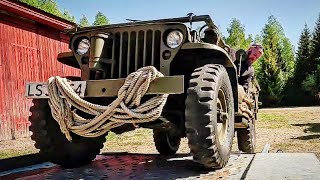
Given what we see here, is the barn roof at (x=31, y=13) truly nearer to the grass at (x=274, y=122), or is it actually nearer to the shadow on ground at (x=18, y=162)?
the shadow on ground at (x=18, y=162)

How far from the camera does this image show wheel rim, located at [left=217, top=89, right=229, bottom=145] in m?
3.62

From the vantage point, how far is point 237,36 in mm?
57000

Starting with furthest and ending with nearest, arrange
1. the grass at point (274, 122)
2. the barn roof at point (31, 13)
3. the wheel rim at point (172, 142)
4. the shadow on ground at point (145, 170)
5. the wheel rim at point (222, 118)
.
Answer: the grass at point (274, 122) → the barn roof at point (31, 13) → the wheel rim at point (172, 142) → the wheel rim at point (222, 118) → the shadow on ground at point (145, 170)

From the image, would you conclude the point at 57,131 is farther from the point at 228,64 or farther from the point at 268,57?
the point at 268,57

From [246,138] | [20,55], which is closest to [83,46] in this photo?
[246,138]

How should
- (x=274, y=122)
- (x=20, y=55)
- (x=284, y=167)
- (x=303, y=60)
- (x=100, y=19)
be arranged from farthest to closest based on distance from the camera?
(x=100, y=19)
(x=303, y=60)
(x=274, y=122)
(x=20, y=55)
(x=284, y=167)

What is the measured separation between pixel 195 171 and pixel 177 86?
861mm

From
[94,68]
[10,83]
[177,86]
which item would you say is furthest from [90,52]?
[10,83]

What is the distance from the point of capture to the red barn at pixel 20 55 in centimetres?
1023

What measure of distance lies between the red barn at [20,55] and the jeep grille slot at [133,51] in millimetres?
6875

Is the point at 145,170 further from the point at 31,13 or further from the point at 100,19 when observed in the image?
the point at 100,19

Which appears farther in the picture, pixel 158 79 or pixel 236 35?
pixel 236 35

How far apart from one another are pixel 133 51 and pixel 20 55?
8079mm

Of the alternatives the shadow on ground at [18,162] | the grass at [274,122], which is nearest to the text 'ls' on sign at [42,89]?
the shadow on ground at [18,162]
